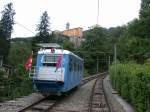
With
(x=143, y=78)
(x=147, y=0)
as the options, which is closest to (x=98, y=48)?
(x=147, y=0)

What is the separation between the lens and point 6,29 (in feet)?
265

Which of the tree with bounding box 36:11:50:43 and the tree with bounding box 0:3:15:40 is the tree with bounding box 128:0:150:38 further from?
the tree with bounding box 36:11:50:43

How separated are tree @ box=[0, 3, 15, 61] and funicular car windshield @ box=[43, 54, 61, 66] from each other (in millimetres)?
56628

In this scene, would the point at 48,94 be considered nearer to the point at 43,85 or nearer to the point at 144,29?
the point at 43,85

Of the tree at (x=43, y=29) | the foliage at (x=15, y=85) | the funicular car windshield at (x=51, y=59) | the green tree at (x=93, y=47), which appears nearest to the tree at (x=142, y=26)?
the foliage at (x=15, y=85)

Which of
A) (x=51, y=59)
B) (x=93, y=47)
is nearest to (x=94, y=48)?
(x=93, y=47)

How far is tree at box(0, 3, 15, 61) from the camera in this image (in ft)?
259

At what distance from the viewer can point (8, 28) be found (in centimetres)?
8144

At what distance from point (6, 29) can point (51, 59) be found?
61.1 meters

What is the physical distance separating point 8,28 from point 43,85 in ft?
204

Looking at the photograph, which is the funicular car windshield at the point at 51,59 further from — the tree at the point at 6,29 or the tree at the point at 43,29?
the tree at the point at 43,29

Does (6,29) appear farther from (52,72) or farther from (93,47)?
(52,72)

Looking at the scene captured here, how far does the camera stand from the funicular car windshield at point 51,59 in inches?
845

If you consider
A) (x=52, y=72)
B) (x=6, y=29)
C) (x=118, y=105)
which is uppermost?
(x=6, y=29)
